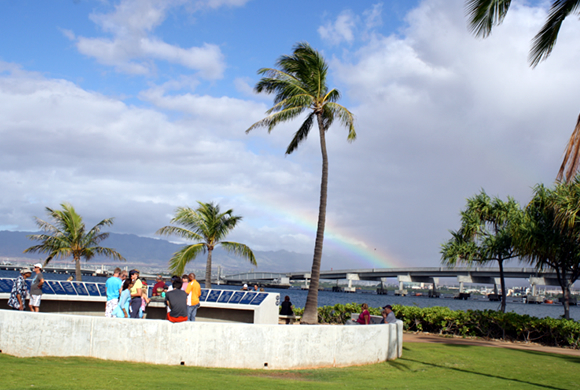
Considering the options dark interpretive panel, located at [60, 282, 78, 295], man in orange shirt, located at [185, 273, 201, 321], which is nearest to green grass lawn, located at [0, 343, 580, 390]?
man in orange shirt, located at [185, 273, 201, 321]

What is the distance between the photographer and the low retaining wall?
9.39 m

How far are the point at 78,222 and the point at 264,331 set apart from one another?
69.0 ft

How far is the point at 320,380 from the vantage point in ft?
29.5

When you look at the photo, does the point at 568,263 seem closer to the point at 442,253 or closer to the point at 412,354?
the point at 442,253

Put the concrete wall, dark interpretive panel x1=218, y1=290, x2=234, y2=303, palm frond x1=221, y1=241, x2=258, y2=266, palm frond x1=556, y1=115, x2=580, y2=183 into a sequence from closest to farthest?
palm frond x1=556, y1=115, x2=580, y2=183 → the concrete wall → dark interpretive panel x1=218, y1=290, x2=234, y2=303 → palm frond x1=221, y1=241, x2=258, y2=266

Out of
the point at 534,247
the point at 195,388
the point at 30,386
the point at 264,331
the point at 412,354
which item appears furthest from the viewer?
the point at 534,247

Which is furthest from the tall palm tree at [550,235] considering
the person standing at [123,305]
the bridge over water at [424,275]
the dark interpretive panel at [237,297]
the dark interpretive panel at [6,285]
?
the bridge over water at [424,275]

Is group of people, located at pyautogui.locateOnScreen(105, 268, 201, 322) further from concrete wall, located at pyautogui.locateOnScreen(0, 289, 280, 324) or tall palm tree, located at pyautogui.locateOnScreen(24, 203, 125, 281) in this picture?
tall palm tree, located at pyautogui.locateOnScreen(24, 203, 125, 281)

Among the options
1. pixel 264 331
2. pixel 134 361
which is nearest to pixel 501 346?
pixel 264 331

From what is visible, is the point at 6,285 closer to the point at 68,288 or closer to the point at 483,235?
the point at 68,288

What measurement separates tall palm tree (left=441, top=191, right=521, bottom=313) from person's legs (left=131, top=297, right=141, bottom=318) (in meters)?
17.9

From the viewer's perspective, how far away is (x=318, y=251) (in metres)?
17.2

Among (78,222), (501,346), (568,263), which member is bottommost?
(501,346)

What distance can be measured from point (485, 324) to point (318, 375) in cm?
1195
